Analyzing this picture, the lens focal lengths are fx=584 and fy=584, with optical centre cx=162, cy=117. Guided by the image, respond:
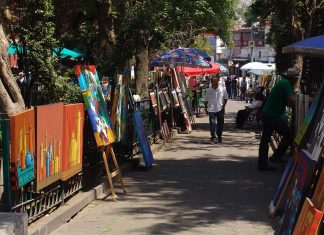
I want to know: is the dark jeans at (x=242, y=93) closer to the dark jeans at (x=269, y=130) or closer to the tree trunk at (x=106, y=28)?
the tree trunk at (x=106, y=28)

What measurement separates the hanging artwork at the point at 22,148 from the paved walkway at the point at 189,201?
104cm

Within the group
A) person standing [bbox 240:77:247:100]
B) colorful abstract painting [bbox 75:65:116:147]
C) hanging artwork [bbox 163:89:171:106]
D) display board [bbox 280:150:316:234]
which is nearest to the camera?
display board [bbox 280:150:316:234]

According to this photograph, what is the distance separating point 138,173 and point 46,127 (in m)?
4.61

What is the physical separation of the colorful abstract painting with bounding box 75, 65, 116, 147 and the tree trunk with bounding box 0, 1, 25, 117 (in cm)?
85

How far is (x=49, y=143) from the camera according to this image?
6688 millimetres

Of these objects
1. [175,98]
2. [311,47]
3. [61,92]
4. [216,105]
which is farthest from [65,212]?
[175,98]

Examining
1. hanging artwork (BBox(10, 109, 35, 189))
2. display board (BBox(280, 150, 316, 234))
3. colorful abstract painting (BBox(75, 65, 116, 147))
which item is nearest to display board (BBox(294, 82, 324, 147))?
display board (BBox(280, 150, 316, 234))

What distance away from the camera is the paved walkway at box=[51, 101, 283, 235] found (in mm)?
7020

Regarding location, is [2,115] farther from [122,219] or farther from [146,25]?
[146,25]

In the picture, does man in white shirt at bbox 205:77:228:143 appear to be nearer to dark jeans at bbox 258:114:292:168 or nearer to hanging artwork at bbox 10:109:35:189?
dark jeans at bbox 258:114:292:168

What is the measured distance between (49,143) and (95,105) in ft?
5.17

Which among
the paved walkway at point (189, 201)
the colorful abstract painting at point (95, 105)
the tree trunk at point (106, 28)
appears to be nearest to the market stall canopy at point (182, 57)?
the tree trunk at point (106, 28)

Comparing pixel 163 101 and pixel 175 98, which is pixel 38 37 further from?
pixel 175 98

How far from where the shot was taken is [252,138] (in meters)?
17.7
